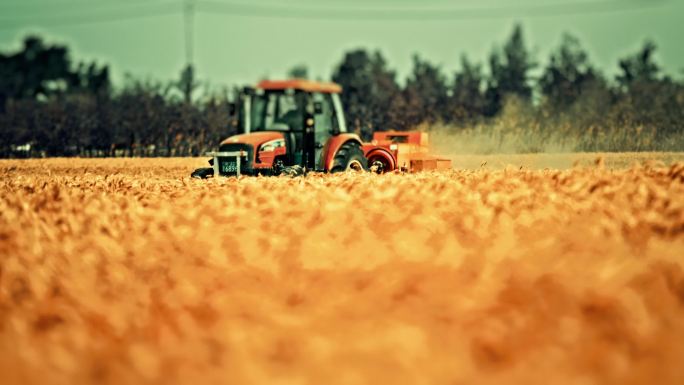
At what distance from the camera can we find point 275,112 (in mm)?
15812

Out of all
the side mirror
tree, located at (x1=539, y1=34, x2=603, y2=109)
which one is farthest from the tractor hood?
tree, located at (x1=539, y1=34, x2=603, y2=109)

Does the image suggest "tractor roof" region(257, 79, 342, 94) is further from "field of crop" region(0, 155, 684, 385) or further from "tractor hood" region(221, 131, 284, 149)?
"field of crop" region(0, 155, 684, 385)

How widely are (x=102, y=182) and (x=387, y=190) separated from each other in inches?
243

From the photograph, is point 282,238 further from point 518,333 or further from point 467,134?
point 467,134

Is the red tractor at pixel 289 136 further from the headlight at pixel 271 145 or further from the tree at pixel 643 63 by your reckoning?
the tree at pixel 643 63

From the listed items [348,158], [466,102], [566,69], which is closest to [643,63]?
[566,69]

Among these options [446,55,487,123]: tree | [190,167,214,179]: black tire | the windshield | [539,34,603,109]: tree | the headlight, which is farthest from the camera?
[539,34,603,109]: tree

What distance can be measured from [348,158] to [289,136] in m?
1.20

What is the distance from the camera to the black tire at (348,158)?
51.0 ft

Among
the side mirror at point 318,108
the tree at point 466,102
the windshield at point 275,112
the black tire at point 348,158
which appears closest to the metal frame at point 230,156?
the windshield at point 275,112

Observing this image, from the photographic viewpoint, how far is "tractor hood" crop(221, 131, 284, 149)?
14.9 meters

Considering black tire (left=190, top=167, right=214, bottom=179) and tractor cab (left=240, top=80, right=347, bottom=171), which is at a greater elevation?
tractor cab (left=240, top=80, right=347, bottom=171)

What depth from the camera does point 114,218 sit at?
776cm

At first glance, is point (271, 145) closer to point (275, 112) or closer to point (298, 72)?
point (275, 112)
